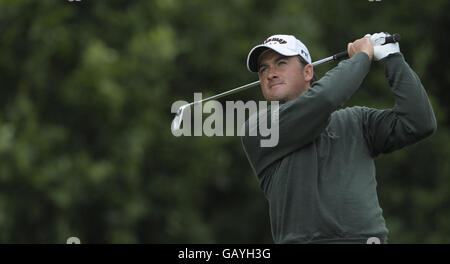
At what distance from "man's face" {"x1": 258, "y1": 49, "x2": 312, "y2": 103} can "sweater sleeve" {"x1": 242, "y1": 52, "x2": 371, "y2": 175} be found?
0.53 ft

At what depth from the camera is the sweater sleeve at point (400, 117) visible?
344cm

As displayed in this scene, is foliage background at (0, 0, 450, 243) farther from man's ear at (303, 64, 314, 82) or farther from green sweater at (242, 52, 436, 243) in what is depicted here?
green sweater at (242, 52, 436, 243)

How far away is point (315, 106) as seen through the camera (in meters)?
3.39

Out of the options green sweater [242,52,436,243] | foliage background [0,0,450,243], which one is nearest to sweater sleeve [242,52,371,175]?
green sweater [242,52,436,243]

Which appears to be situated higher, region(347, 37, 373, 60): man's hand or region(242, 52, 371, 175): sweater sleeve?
region(347, 37, 373, 60): man's hand

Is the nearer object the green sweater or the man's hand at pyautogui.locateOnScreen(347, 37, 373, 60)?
the green sweater

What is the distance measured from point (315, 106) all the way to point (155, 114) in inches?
338

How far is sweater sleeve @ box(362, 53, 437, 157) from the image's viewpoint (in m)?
3.44

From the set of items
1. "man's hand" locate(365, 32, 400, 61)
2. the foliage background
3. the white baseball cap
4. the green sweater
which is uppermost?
the foliage background

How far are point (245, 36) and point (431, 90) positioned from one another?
9.36 feet

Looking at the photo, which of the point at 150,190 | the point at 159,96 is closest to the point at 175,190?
the point at 150,190

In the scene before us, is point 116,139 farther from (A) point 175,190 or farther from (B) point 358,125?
(B) point 358,125

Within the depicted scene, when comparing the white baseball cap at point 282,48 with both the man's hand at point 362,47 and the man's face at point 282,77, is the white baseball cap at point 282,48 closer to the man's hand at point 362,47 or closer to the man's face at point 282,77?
the man's face at point 282,77

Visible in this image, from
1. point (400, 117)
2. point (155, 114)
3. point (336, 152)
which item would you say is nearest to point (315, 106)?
point (336, 152)
